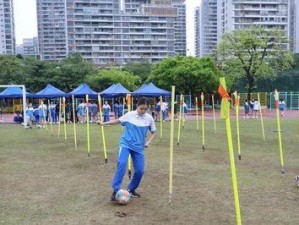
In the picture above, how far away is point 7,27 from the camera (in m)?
116

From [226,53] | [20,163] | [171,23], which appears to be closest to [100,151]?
[20,163]

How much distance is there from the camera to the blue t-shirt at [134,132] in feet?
25.7

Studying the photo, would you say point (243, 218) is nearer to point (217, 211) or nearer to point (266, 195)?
point (217, 211)

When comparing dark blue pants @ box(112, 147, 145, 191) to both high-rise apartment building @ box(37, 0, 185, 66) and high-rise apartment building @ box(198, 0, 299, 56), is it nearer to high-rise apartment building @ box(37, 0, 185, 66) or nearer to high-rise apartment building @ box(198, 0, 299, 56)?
high-rise apartment building @ box(198, 0, 299, 56)

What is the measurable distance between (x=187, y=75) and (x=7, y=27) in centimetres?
8328

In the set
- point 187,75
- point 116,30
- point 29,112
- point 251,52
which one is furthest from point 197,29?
point 29,112

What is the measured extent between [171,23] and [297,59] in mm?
49455

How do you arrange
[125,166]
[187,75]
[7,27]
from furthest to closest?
[7,27] < [187,75] < [125,166]

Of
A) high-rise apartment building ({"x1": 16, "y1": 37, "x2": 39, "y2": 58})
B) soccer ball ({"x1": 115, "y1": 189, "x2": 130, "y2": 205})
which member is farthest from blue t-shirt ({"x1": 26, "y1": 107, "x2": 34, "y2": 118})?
high-rise apartment building ({"x1": 16, "y1": 37, "x2": 39, "y2": 58})

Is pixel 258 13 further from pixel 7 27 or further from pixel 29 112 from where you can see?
pixel 29 112

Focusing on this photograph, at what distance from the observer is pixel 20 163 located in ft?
42.4

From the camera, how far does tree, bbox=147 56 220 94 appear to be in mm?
45719

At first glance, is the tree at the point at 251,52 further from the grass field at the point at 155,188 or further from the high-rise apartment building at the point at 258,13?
the high-rise apartment building at the point at 258,13

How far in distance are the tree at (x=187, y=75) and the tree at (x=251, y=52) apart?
1948 mm
